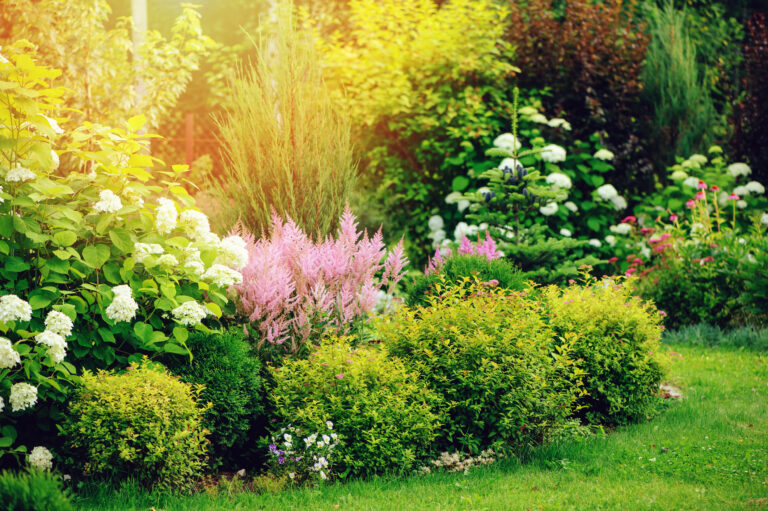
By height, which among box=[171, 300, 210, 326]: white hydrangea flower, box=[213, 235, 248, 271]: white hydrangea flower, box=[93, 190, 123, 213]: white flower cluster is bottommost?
box=[171, 300, 210, 326]: white hydrangea flower

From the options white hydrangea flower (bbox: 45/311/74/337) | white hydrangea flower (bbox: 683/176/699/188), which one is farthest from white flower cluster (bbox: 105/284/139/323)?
white hydrangea flower (bbox: 683/176/699/188)

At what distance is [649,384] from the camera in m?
5.33

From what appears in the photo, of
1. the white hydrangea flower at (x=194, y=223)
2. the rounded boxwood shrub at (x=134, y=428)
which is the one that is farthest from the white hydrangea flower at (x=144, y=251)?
the rounded boxwood shrub at (x=134, y=428)

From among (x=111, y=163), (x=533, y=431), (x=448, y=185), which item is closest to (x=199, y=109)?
(x=448, y=185)

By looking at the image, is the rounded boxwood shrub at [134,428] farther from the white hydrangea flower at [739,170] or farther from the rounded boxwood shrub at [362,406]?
the white hydrangea flower at [739,170]

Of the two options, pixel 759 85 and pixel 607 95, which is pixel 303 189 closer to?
pixel 607 95

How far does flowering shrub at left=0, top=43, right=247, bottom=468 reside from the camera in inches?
150

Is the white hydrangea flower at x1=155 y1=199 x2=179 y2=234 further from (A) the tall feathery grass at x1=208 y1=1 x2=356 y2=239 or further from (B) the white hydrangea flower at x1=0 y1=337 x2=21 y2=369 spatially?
(A) the tall feathery grass at x1=208 y1=1 x2=356 y2=239

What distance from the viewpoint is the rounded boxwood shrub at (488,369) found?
4.35m

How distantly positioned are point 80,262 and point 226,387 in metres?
1.11

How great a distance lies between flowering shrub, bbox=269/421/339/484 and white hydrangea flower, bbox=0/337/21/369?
1.43 meters

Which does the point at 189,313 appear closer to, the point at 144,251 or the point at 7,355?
the point at 144,251

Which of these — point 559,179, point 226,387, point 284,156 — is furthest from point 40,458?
point 559,179

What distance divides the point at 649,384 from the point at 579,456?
1268mm
